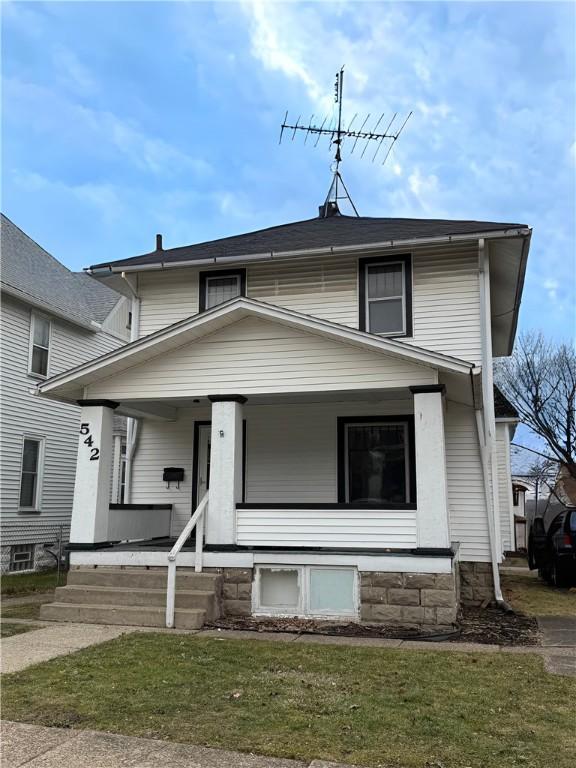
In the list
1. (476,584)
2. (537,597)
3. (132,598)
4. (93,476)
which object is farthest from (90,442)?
(537,597)

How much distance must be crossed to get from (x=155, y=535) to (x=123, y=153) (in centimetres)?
1315

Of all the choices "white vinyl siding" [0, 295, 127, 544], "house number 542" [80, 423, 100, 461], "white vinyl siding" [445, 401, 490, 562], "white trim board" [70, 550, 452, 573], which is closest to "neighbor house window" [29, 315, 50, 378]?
"white vinyl siding" [0, 295, 127, 544]

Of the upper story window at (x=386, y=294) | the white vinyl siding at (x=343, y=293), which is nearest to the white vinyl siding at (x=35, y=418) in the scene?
the white vinyl siding at (x=343, y=293)

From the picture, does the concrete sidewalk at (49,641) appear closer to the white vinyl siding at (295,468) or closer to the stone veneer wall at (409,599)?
the white vinyl siding at (295,468)

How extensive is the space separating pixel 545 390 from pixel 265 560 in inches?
1010

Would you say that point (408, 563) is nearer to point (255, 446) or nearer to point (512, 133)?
point (255, 446)

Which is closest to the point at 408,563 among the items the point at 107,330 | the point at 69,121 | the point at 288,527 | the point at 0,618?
the point at 288,527

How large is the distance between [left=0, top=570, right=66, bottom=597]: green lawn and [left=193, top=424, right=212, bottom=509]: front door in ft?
10.3

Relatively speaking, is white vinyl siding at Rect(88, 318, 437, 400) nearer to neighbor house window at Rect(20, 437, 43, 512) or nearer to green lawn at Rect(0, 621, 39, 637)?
green lawn at Rect(0, 621, 39, 637)

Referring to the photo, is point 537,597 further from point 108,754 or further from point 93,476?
point 108,754

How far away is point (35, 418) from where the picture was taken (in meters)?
14.8

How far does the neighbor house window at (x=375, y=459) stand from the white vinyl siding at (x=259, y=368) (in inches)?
84.0

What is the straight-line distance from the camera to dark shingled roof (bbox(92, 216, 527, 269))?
32.6 feet

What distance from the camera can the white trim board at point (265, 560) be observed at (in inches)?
302
